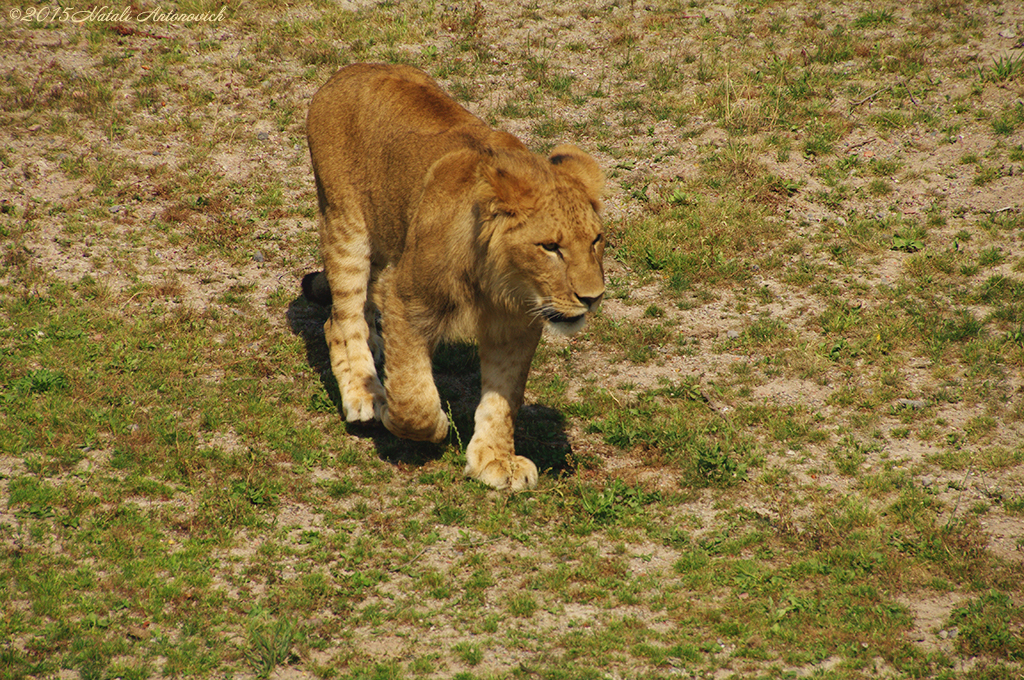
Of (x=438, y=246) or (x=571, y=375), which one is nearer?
(x=438, y=246)

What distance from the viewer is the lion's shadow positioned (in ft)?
22.4

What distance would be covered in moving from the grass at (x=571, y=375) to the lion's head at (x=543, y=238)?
1452mm

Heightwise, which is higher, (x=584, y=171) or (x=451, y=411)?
(x=584, y=171)

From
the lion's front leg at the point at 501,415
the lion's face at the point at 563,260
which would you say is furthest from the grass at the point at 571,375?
the lion's face at the point at 563,260

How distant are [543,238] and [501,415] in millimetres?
1521

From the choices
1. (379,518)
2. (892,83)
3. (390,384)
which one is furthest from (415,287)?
(892,83)

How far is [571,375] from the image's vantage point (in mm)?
7945

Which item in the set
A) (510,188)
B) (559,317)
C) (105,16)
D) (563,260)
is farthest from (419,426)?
(105,16)

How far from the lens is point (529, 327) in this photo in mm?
6332

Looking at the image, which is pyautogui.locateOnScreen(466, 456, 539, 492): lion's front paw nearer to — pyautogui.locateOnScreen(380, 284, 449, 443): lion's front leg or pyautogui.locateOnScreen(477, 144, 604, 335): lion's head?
pyautogui.locateOnScreen(380, 284, 449, 443): lion's front leg

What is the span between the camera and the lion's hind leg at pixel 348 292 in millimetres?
7316

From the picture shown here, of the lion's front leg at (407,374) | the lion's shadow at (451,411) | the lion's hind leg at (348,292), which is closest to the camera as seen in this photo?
the lion's front leg at (407,374)

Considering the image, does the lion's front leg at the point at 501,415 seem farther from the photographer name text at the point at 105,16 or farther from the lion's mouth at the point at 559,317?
the photographer name text at the point at 105,16

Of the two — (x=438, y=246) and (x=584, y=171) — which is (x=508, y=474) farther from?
(x=584, y=171)
